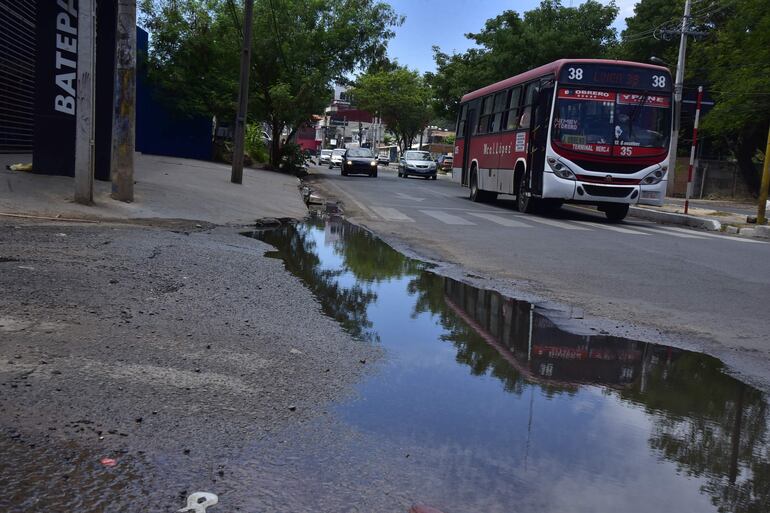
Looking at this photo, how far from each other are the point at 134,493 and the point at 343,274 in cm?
534

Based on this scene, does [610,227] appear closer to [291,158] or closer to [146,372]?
[146,372]

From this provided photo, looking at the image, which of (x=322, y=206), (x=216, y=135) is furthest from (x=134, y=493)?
(x=216, y=135)

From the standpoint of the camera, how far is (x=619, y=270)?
8914 mm

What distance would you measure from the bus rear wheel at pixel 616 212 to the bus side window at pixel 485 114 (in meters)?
4.77

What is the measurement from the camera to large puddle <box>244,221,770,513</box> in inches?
114

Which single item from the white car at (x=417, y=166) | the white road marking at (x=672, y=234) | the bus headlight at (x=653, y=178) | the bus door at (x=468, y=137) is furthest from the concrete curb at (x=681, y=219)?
the white car at (x=417, y=166)

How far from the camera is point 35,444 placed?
9.48 ft

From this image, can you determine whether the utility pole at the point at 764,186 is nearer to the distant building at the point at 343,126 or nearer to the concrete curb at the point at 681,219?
the concrete curb at the point at 681,219

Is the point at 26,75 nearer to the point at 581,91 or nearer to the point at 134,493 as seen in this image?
the point at 581,91

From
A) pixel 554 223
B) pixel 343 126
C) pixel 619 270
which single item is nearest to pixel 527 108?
pixel 554 223

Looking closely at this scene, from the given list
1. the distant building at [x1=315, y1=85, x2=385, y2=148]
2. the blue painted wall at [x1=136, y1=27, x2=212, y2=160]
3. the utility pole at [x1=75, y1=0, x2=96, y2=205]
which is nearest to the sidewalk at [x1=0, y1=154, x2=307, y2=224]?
the utility pole at [x1=75, y1=0, x2=96, y2=205]

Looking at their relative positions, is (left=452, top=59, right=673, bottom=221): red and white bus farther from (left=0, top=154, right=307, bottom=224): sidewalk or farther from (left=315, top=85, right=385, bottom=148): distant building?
(left=315, top=85, right=385, bottom=148): distant building

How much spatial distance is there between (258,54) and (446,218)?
16.2m

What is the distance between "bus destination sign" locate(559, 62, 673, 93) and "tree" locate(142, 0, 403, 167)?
13880 mm
